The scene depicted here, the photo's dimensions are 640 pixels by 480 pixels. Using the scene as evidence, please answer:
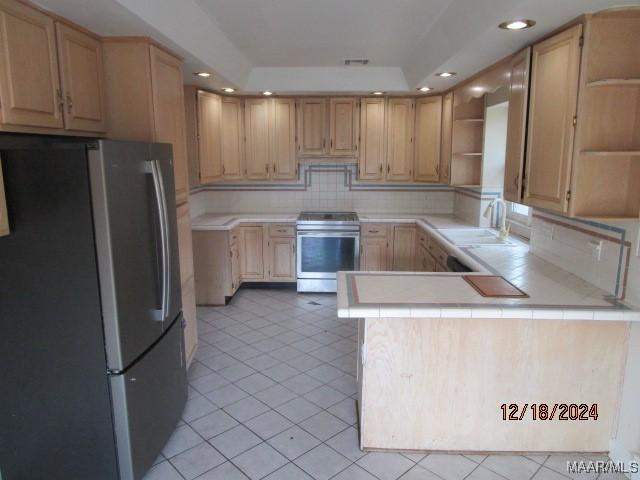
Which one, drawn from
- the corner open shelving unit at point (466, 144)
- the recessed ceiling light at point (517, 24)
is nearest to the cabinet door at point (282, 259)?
the corner open shelving unit at point (466, 144)

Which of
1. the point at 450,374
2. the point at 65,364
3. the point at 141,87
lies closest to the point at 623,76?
Answer: the point at 450,374

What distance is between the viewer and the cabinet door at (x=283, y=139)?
16.3 feet

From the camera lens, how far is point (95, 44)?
2420 mm

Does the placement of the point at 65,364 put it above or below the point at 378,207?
below

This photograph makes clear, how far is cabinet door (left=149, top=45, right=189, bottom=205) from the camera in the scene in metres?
2.60

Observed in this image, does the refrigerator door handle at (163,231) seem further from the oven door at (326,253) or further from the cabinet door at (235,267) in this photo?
the oven door at (326,253)

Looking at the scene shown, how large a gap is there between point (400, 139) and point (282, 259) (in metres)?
1.95

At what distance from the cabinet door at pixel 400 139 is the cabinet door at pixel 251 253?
170cm

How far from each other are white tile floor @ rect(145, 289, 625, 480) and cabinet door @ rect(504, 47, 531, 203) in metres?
1.59

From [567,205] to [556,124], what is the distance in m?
0.44

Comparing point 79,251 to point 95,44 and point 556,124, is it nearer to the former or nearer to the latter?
point 95,44

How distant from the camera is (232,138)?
4.96m

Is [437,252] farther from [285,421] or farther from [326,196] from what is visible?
[285,421]

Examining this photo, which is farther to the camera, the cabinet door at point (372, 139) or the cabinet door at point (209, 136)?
the cabinet door at point (372, 139)
